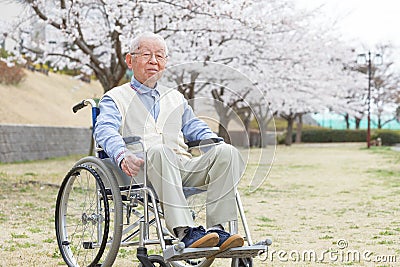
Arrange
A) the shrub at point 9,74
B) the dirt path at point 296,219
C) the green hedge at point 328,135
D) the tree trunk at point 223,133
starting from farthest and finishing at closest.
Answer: the green hedge at point 328,135 < the shrub at point 9,74 < the dirt path at point 296,219 < the tree trunk at point 223,133

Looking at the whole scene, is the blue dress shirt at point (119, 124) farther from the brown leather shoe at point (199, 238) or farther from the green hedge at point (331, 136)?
the green hedge at point (331, 136)

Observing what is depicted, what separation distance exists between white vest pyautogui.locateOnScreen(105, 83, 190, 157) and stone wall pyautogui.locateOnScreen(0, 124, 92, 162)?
901 centimetres

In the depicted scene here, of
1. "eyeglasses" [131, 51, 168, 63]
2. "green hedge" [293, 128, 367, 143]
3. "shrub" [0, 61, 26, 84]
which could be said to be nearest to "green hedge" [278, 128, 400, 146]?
"green hedge" [293, 128, 367, 143]

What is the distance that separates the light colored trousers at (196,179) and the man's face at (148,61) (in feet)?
1.47

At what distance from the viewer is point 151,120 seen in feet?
10.2

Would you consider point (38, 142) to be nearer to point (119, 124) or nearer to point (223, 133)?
point (223, 133)

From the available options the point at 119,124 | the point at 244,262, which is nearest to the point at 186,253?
the point at 244,262

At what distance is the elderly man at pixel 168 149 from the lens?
2.72m

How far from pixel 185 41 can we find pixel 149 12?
133 inches

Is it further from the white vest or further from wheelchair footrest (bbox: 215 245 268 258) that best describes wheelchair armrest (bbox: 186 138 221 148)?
wheelchair footrest (bbox: 215 245 268 258)

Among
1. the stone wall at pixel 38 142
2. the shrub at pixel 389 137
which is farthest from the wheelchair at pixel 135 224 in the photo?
the shrub at pixel 389 137

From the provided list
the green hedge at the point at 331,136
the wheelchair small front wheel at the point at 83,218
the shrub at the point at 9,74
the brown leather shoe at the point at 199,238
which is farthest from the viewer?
the green hedge at the point at 331,136

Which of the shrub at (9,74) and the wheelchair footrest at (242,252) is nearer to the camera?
the wheelchair footrest at (242,252)

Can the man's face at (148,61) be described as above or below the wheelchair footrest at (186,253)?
above
